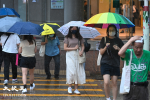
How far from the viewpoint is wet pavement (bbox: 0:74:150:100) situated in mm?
6699

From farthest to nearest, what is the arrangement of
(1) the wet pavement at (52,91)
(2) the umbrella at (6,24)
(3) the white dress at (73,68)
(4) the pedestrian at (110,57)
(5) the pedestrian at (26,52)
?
(2) the umbrella at (6,24) → (5) the pedestrian at (26,52) → (3) the white dress at (73,68) → (1) the wet pavement at (52,91) → (4) the pedestrian at (110,57)

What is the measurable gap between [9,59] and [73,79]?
2247 millimetres

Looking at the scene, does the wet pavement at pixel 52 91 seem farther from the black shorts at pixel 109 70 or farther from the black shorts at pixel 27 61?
the black shorts at pixel 109 70

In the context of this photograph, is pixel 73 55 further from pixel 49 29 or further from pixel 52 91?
pixel 49 29

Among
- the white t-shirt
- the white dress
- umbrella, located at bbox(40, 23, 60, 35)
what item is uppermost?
umbrella, located at bbox(40, 23, 60, 35)

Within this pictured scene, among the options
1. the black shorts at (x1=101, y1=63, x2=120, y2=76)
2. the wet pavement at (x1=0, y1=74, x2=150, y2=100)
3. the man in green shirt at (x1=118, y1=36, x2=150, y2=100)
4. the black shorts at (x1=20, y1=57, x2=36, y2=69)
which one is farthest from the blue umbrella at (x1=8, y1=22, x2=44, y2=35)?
the man in green shirt at (x1=118, y1=36, x2=150, y2=100)

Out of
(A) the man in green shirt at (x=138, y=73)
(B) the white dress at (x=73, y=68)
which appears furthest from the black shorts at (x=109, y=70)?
(A) the man in green shirt at (x=138, y=73)

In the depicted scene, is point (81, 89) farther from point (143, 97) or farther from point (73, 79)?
point (143, 97)

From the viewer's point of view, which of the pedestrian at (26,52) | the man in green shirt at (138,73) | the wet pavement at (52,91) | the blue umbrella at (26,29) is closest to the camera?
the man in green shirt at (138,73)

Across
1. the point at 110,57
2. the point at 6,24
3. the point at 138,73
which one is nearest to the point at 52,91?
the point at 110,57

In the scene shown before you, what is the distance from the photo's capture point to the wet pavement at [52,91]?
6.70m

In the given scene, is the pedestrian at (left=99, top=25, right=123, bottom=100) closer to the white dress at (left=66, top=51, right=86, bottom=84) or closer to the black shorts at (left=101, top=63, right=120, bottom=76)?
the black shorts at (left=101, top=63, right=120, bottom=76)

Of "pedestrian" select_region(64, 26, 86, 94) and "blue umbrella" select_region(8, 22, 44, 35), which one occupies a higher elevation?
"blue umbrella" select_region(8, 22, 44, 35)

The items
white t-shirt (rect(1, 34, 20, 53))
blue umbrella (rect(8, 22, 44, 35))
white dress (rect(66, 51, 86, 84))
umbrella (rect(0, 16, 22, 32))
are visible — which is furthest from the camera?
white t-shirt (rect(1, 34, 20, 53))
